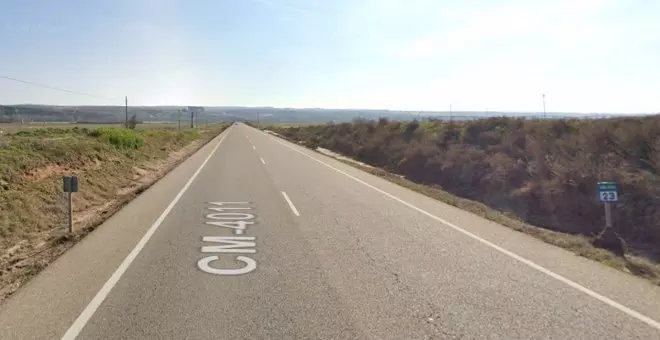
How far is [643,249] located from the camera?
10633 millimetres

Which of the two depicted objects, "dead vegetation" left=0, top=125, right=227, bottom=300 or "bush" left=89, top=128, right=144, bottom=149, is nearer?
"dead vegetation" left=0, top=125, right=227, bottom=300

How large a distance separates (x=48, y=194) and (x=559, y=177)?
14.7 meters

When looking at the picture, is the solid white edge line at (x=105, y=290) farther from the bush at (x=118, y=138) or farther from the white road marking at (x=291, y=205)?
the bush at (x=118, y=138)

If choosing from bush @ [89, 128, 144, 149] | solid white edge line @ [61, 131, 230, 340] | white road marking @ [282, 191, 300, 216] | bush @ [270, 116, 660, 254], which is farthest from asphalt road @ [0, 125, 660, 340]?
bush @ [89, 128, 144, 149]

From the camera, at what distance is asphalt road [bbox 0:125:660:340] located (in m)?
4.55

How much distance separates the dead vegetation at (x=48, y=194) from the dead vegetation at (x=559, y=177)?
860 centimetres

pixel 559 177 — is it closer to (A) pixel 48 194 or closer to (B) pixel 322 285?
(B) pixel 322 285

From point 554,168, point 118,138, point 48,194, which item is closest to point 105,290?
point 48,194

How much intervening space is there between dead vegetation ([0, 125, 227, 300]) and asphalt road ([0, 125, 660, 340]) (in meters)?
0.63

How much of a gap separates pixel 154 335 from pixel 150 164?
22.8 meters

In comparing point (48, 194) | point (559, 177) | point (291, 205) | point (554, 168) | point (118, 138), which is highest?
point (118, 138)

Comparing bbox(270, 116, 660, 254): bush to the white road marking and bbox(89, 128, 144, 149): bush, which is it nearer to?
the white road marking

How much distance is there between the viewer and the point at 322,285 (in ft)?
18.9

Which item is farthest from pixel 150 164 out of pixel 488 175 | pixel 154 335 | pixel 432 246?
pixel 154 335
